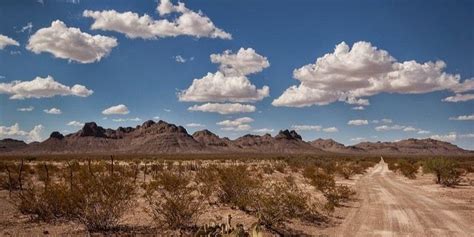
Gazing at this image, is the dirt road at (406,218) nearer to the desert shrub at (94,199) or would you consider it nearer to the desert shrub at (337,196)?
the desert shrub at (337,196)

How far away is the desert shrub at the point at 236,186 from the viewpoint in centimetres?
1950

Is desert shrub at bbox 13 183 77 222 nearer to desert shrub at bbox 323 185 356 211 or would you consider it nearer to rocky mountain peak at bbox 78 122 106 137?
desert shrub at bbox 323 185 356 211

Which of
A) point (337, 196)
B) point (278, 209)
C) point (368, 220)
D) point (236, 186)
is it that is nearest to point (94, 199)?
point (278, 209)

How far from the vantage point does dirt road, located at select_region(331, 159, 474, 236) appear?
15.7 meters

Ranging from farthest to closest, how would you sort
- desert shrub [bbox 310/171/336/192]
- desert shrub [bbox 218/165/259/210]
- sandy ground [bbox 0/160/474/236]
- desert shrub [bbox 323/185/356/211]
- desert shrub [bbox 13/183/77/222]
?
1. desert shrub [bbox 310/171/336/192]
2. desert shrub [bbox 323/185/356/211]
3. desert shrub [bbox 218/165/259/210]
4. sandy ground [bbox 0/160/474/236]
5. desert shrub [bbox 13/183/77/222]

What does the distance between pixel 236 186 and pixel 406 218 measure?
680 centimetres

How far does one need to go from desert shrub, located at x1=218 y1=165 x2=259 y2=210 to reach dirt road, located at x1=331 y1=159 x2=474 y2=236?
3.95m

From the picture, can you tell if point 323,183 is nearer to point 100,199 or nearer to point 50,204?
point 100,199

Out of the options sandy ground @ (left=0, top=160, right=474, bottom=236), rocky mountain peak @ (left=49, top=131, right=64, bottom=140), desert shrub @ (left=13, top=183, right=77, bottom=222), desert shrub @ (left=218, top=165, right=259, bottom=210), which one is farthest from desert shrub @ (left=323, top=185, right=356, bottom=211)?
rocky mountain peak @ (left=49, top=131, right=64, bottom=140)

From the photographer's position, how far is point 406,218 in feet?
59.8

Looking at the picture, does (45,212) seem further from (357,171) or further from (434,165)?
(357,171)

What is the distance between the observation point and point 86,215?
47.6 ft

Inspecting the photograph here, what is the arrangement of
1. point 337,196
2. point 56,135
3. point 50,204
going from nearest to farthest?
point 50,204, point 337,196, point 56,135

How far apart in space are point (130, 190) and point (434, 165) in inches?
1162
